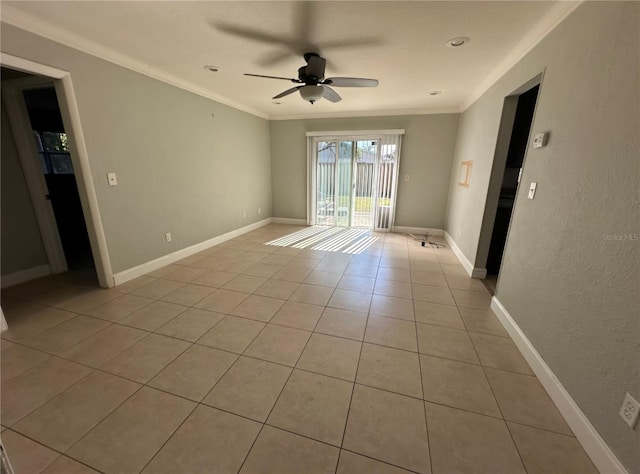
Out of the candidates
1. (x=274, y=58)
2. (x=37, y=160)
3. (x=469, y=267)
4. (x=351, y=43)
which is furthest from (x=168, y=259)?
(x=469, y=267)

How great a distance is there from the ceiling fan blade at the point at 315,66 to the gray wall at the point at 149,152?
1.99 metres

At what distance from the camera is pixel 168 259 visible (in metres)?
3.48

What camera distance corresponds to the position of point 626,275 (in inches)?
44.4

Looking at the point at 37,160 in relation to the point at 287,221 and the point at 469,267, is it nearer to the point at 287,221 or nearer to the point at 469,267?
the point at 287,221

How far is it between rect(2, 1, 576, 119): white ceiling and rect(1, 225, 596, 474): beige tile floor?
241 centimetres

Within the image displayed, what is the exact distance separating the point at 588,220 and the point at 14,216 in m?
5.10

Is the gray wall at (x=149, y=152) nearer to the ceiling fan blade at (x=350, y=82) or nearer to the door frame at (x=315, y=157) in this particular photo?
the door frame at (x=315, y=157)

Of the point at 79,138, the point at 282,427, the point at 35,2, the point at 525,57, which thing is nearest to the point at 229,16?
the point at 35,2

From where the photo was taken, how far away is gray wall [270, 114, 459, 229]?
4855mm

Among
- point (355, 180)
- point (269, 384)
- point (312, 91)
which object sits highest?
point (312, 91)

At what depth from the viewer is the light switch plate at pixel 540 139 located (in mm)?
1852

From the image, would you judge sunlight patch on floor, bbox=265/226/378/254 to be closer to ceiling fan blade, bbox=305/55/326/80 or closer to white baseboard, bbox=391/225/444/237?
white baseboard, bbox=391/225/444/237

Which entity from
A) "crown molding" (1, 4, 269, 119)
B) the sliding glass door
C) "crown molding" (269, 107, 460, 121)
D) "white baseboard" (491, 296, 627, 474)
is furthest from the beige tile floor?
"crown molding" (269, 107, 460, 121)

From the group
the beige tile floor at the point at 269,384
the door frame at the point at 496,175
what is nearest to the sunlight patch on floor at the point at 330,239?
the beige tile floor at the point at 269,384
